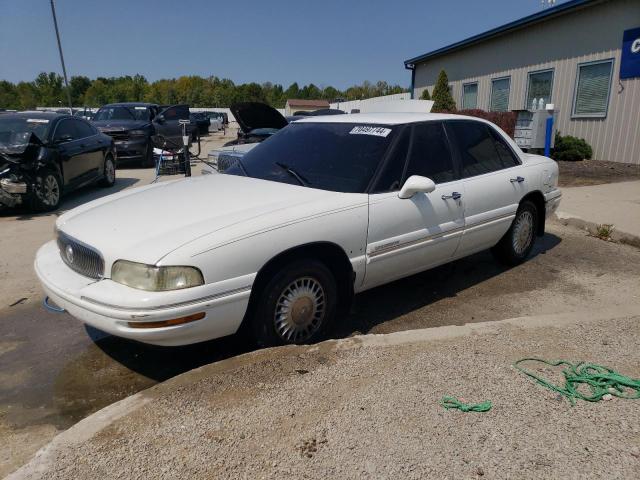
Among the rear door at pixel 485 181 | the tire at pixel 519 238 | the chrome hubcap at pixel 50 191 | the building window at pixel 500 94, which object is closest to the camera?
the rear door at pixel 485 181

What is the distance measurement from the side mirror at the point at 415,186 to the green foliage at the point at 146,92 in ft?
221

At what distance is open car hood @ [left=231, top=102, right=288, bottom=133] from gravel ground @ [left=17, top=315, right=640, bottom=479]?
24.4ft

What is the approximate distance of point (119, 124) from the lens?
13742 mm

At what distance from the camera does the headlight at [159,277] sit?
112 inches

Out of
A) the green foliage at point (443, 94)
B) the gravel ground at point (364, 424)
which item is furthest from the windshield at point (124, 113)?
the gravel ground at point (364, 424)

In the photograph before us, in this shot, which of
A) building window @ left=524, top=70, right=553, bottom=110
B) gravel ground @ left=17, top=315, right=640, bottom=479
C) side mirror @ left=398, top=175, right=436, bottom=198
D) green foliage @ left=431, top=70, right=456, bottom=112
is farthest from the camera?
green foliage @ left=431, top=70, right=456, bottom=112

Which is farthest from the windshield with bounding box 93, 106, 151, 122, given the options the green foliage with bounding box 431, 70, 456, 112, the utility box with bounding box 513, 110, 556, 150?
the green foliage with bounding box 431, 70, 456, 112

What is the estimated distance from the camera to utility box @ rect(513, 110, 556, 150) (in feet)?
40.5

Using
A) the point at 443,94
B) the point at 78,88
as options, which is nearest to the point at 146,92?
the point at 78,88

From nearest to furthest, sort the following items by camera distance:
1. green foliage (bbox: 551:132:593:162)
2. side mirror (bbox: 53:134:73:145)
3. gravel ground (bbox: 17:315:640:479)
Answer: gravel ground (bbox: 17:315:640:479)
side mirror (bbox: 53:134:73:145)
green foliage (bbox: 551:132:593:162)

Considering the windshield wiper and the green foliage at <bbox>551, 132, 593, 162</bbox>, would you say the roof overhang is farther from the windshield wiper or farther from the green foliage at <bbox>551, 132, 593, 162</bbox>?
the windshield wiper

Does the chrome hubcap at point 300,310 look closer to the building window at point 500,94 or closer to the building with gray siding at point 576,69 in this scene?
the building with gray siding at point 576,69

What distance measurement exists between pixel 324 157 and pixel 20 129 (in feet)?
21.2

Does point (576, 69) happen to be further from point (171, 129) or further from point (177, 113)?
point (171, 129)
